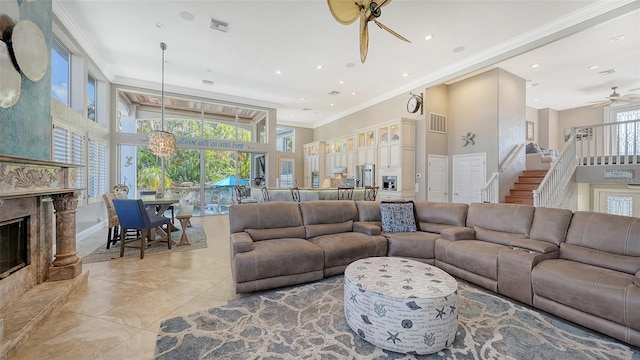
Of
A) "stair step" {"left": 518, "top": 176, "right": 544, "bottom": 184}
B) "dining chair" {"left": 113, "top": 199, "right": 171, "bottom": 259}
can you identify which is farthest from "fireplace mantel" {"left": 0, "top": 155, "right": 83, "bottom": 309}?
"stair step" {"left": 518, "top": 176, "right": 544, "bottom": 184}

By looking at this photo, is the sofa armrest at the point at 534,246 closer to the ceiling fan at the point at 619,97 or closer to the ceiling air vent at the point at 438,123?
the ceiling air vent at the point at 438,123

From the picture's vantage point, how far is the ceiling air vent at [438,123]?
7.09 m

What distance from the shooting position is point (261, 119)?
31.5 ft

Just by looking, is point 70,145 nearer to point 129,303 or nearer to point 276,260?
point 129,303

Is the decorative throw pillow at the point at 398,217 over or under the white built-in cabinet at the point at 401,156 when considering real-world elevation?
under

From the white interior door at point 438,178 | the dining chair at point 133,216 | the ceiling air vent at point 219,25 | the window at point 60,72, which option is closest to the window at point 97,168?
the window at point 60,72

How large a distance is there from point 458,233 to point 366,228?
1209 mm

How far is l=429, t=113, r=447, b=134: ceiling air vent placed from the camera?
709cm

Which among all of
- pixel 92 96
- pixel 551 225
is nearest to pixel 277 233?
pixel 551 225

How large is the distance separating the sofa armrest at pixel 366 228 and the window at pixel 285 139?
354 inches

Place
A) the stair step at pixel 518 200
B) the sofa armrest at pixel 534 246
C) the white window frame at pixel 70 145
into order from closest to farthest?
1. the sofa armrest at pixel 534 246
2. the white window frame at pixel 70 145
3. the stair step at pixel 518 200

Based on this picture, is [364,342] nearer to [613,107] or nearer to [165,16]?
[165,16]

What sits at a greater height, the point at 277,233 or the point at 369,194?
the point at 369,194

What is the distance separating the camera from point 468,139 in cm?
684
